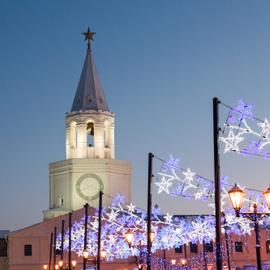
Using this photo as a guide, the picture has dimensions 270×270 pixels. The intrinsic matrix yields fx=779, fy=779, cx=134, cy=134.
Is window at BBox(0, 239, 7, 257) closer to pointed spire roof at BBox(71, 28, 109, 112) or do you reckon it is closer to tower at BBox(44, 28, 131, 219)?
tower at BBox(44, 28, 131, 219)

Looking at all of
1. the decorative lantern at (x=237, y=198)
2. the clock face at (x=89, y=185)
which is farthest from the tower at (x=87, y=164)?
the decorative lantern at (x=237, y=198)

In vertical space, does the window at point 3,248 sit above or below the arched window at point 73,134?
below

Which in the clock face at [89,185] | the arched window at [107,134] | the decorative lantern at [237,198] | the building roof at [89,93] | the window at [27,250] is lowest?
the decorative lantern at [237,198]

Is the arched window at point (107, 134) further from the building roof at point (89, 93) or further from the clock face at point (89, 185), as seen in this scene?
the clock face at point (89, 185)

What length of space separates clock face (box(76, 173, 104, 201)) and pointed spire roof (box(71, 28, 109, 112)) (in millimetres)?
7049

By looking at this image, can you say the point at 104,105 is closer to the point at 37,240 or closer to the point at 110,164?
the point at 110,164

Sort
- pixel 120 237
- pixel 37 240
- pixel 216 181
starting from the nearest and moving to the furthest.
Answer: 1. pixel 216 181
2. pixel 120 237
3. pixel 37 240

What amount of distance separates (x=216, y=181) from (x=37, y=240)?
198 feet

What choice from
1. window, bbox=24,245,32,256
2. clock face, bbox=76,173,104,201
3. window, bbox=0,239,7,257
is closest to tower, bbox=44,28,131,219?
clock face, bbox=76,173,104,201

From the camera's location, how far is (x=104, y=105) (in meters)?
81.8

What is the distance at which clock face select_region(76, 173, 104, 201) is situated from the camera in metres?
79.4

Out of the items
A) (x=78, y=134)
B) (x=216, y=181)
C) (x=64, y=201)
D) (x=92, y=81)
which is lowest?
(x=216, y=181)

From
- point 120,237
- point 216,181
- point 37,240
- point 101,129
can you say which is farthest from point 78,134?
point 216,181

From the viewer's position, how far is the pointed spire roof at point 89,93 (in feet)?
266
